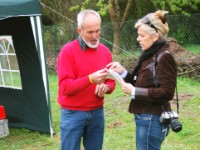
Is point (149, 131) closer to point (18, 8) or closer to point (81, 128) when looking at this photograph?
point (81, 128)

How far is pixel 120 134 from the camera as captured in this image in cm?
557

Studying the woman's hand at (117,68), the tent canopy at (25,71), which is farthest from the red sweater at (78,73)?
the tent canopy at (25,71)

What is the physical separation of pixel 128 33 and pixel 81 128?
429 inches

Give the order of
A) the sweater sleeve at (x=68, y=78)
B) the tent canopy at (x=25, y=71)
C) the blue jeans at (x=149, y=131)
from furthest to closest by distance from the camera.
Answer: the tent canopy at (x=25, y=71), the sweater sleeve at (x=68, y=78), the blue jeans at (x=149, y=131)

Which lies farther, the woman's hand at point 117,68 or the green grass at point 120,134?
the green grass at point 120,134

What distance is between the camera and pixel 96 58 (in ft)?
10.2

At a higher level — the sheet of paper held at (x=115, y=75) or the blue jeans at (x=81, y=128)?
the sheet of paper held at (x=115, y=75)

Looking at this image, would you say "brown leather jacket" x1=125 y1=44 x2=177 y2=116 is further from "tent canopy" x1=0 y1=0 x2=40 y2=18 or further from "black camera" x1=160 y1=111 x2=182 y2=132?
"tent canopy" x1=0 y1=0 x2=40 y2=18

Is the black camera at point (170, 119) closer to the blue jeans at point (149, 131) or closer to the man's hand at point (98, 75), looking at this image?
the blue jeans at point (149, 131)

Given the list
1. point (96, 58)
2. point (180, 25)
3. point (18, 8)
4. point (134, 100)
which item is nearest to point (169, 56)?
point (134, 100)

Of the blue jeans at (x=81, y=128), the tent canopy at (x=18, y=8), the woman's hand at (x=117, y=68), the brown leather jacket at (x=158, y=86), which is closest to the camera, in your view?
the brown leather jacket at (x=158, y=86)

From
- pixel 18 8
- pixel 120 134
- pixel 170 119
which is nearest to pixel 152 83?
pixel 170 119

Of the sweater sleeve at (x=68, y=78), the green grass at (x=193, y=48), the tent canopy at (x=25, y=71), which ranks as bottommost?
the green grass at (x=193, y=48)

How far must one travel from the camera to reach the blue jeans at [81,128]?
10.3ft
